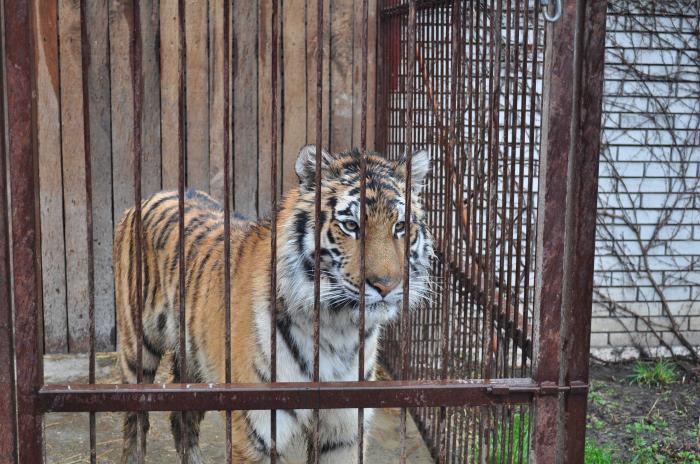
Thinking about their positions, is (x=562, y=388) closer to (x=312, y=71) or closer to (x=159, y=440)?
(x=159, y=440)

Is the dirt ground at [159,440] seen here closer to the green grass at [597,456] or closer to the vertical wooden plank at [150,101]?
the green grass at [597,456]

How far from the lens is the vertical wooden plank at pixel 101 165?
4.95 metres

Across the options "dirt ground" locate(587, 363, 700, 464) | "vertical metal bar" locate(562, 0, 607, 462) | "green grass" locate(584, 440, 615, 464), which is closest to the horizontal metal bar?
"vertical metal bar" locate(562, 0, 607, 462)

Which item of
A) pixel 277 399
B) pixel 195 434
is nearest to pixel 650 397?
pixel 195 434

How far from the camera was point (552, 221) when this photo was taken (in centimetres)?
196

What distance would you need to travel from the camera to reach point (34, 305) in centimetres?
186

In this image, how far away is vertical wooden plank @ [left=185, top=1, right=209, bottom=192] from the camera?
5039 mm

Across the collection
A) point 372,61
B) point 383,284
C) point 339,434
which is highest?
point 372,61

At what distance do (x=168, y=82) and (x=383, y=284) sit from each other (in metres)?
3.15

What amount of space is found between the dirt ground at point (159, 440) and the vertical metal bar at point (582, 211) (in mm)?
2044

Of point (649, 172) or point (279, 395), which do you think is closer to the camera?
point (279, 395)

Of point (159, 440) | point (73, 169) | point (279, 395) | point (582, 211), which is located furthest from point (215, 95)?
point (582, 211)

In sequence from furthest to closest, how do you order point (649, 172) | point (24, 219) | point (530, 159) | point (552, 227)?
point (649, 172)
point (530, 159)
point (552, 227)
point (24, 219)

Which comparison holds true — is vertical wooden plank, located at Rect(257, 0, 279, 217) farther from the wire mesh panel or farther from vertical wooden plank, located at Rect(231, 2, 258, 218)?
the wire mesh panel
